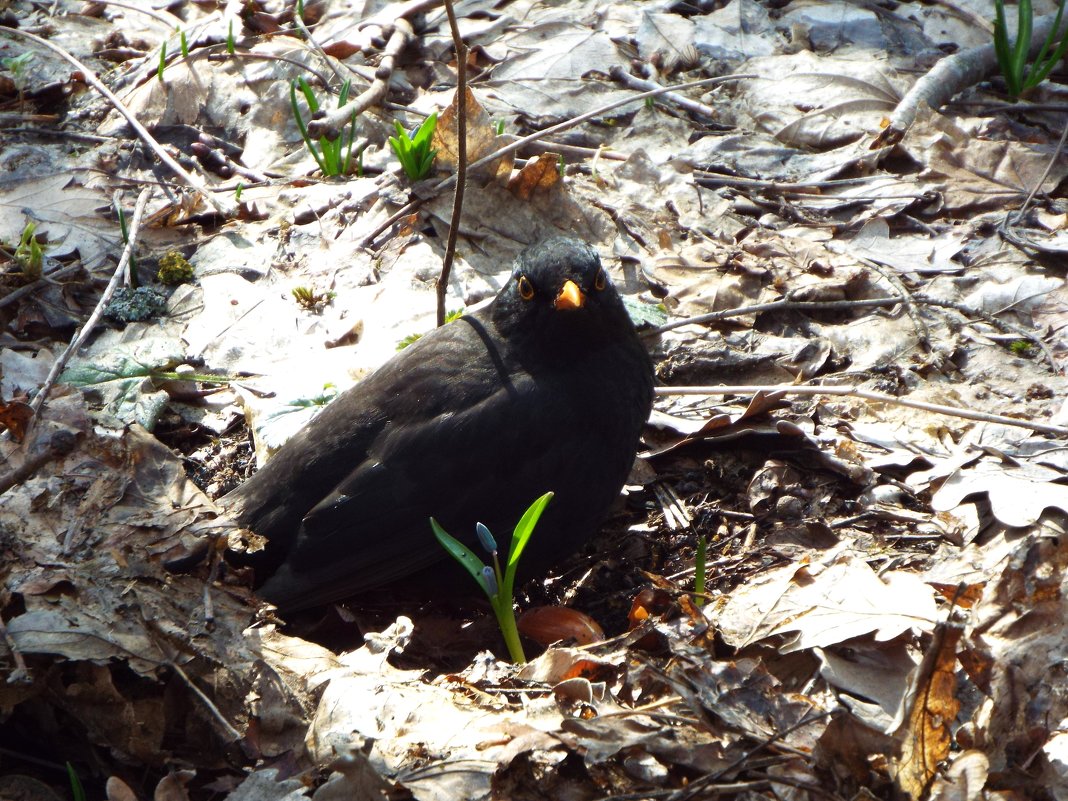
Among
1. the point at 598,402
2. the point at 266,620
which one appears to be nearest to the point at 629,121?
the point at 598,402

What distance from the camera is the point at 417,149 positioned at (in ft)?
16.4

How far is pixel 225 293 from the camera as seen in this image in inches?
194

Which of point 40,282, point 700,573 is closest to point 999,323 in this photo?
point 700,573

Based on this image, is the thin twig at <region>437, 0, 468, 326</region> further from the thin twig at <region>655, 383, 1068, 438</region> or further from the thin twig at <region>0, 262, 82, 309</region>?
the thin twig at <region>0, 262, 82, 309</region>

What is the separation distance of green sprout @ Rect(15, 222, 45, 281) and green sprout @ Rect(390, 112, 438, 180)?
1651 mm

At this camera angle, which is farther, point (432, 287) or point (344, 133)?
point (344, 133)

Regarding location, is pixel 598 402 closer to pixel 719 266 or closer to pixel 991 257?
pixel 719 266

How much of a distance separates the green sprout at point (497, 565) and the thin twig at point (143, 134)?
2.78m

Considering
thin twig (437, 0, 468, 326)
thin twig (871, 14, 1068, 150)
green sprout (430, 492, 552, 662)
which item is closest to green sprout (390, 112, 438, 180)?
thin twig (437, 0, 468, 326)

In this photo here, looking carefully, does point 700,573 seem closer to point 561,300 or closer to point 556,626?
point 556,626

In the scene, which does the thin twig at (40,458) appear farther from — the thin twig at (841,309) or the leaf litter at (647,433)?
the thin twig at (841,309)

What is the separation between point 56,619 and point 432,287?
7.89 ft

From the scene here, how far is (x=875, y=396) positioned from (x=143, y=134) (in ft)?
12.5

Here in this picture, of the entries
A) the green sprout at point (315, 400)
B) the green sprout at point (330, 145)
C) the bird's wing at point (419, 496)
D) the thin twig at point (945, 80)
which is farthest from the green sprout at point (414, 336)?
the thin twig at point (945, 80)
